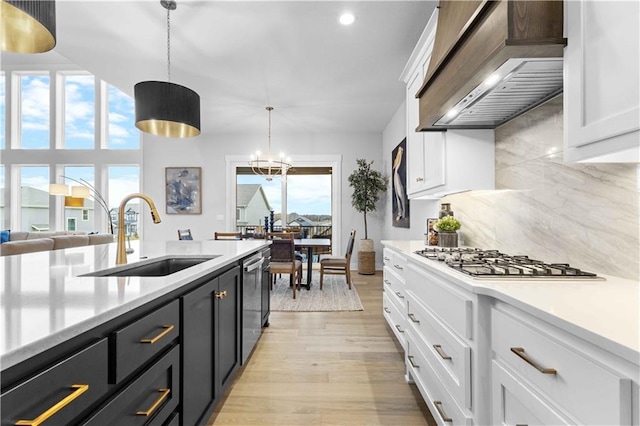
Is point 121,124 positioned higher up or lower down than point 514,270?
higher up

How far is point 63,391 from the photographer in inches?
25.8

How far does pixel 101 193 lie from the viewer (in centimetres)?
677

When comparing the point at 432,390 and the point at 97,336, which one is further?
the point at 432,390

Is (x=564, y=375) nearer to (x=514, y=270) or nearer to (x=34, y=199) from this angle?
(x=514, y=270)

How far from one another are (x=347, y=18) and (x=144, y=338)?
2.88 metres

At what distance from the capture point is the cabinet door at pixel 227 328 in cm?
161

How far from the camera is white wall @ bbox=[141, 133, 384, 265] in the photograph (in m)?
6.49

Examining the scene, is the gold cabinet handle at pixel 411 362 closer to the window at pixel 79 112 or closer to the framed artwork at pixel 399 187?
the framed artwork at pixel 399 187

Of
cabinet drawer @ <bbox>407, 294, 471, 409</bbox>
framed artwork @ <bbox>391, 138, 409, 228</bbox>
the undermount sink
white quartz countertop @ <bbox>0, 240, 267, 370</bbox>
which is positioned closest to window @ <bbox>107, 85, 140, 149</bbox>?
framed artwork @ <bbox>391, 138, 409, 228</bbox>

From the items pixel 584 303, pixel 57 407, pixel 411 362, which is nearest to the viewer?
pixel 57 407

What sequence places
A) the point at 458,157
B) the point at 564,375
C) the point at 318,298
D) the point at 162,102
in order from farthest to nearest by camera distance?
the point at 318,298, the point at 162,102, the point at 458,157, the point at 564,375

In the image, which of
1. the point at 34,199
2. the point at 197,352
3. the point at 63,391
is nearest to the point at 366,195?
the point at 197,352

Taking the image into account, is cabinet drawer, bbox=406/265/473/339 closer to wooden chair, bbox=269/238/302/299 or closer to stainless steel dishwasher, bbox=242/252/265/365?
stainless steel dishwasher, bbox=242/252/265/365

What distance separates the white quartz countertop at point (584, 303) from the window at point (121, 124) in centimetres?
757
